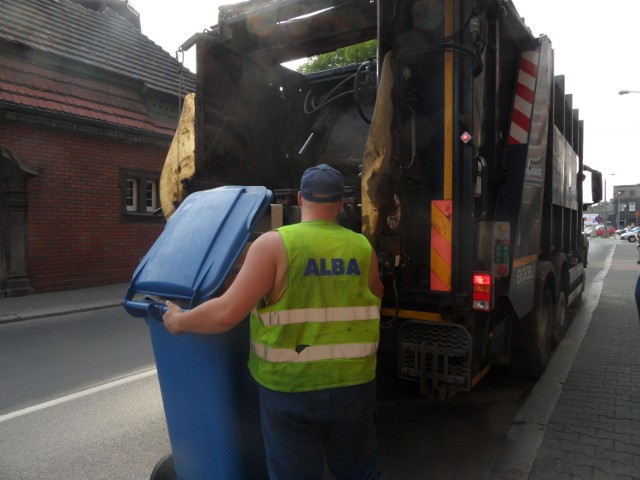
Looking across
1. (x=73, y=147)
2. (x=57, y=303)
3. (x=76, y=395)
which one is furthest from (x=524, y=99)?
(x=73, y=147)

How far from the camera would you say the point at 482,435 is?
3.59 meters

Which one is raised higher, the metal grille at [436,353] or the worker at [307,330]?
the worker at [307,330]

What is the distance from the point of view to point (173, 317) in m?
1.93

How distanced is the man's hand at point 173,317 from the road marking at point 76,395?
9.58ft

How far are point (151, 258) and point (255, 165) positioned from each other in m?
2.22

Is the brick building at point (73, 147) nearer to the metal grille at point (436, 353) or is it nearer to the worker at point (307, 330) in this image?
the metal grille at point (436, 353)

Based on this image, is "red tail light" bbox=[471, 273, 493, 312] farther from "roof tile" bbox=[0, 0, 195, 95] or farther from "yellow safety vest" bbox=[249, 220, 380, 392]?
"roof tile" bbox=[0, 0, 195, 95]

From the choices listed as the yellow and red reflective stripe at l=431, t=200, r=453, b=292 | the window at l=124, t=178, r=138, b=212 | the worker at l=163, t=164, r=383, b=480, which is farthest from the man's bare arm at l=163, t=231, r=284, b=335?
the window at l=124, t=178, r=138, b=212

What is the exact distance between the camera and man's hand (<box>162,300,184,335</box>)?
6.30ft

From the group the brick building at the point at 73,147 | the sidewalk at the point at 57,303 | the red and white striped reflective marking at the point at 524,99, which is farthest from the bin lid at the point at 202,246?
the brick building at the point at 73,147

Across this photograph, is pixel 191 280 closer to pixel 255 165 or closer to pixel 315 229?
pixel 315 229

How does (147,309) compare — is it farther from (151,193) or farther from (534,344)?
(151,193)

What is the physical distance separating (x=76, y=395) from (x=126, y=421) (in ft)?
2.90

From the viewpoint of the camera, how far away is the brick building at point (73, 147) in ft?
31.5
